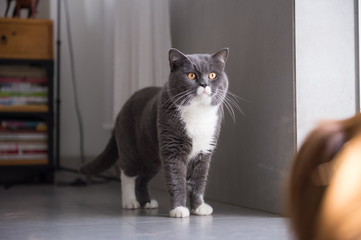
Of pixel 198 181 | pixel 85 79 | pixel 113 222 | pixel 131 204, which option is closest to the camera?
pixel 113 222

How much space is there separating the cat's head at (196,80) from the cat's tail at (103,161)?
2.10 ft

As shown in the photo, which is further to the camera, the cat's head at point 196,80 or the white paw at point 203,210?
the white paw at point 203,210

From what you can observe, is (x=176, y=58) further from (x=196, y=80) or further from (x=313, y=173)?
(x=313, y=173)

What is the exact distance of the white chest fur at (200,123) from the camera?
6.38 feet

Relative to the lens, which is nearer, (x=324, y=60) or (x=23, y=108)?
(x=324, y=60)

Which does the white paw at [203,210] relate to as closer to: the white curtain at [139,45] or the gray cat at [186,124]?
the gray cat at [186,124]

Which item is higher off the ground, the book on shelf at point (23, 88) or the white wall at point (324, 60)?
the white wall at point (324, 60)

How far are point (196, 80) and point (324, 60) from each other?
0.51m

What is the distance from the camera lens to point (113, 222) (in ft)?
6.07

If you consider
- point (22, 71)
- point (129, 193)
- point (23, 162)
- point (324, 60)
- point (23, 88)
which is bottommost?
point (23, 162)

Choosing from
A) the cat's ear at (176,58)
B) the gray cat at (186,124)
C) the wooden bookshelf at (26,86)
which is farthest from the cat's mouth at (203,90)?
the wooden bookshelf at (26,86)

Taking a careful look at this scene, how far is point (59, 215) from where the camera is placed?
2.02 metres

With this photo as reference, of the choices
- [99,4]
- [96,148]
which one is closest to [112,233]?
[96,148]

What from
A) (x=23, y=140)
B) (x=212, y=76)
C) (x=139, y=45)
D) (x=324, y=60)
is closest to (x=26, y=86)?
(x=23, y=140)
